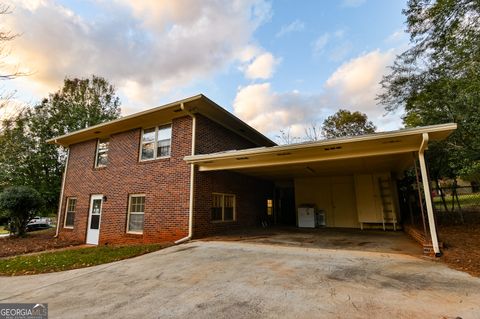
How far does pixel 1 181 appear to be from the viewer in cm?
1902

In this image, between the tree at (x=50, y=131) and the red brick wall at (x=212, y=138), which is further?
the tree at (x=50, y=131)

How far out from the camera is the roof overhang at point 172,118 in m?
8.73

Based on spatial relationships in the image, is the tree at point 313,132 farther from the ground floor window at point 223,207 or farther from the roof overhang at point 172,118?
the ground floor window at point 223,207

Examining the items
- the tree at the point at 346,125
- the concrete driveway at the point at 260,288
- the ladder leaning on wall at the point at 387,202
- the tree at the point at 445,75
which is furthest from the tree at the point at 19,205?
the tree at the point at 346,125

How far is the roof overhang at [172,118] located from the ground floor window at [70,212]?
314cm

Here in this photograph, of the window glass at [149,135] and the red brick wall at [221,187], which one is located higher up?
the window glass at [149,135]

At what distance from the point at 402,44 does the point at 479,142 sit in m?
4.49

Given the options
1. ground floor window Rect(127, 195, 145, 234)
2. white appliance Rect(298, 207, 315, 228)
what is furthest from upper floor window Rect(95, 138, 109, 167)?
white appliance Rect(298, 207, 315, 228)

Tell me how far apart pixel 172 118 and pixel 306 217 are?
25.5 feet

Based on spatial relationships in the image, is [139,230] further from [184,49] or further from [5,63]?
[184,49]

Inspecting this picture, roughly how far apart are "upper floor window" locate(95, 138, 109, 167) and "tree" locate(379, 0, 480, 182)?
43.7 ft

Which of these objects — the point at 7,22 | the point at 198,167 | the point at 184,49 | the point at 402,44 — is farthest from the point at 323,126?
the point at 7,22

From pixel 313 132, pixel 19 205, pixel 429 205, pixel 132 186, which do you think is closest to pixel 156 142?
pixel 132 186

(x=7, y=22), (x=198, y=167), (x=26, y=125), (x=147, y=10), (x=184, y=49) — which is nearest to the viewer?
(x=7, y=22)
